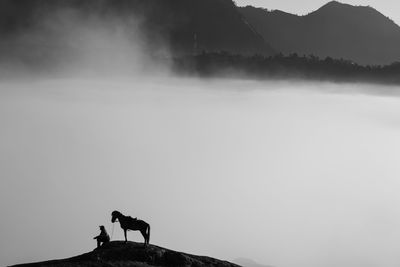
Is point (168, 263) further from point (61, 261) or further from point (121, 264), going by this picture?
point (61, 261)

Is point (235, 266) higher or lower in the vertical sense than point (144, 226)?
lower

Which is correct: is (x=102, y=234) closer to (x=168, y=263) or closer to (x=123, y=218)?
(x=123, y=218)

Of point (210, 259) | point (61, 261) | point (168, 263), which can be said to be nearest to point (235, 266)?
point (210, 259)

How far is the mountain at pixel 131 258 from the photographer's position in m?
35.3

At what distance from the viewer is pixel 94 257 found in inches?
1433

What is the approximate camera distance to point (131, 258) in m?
36.8

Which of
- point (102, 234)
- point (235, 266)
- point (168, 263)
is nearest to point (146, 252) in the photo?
point (168, 263)

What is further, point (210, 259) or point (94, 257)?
point (210, 259)

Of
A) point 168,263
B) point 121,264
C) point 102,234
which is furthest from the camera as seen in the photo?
point 102,234

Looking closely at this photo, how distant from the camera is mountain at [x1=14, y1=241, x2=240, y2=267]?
3534 centimetres

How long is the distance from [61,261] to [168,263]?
7.52 metres

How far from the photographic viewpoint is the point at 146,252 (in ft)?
123

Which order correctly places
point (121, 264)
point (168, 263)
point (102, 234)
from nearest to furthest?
point (121, 264) → point (168, 263) → point (102, 234)

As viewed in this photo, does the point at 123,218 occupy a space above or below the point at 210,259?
above
